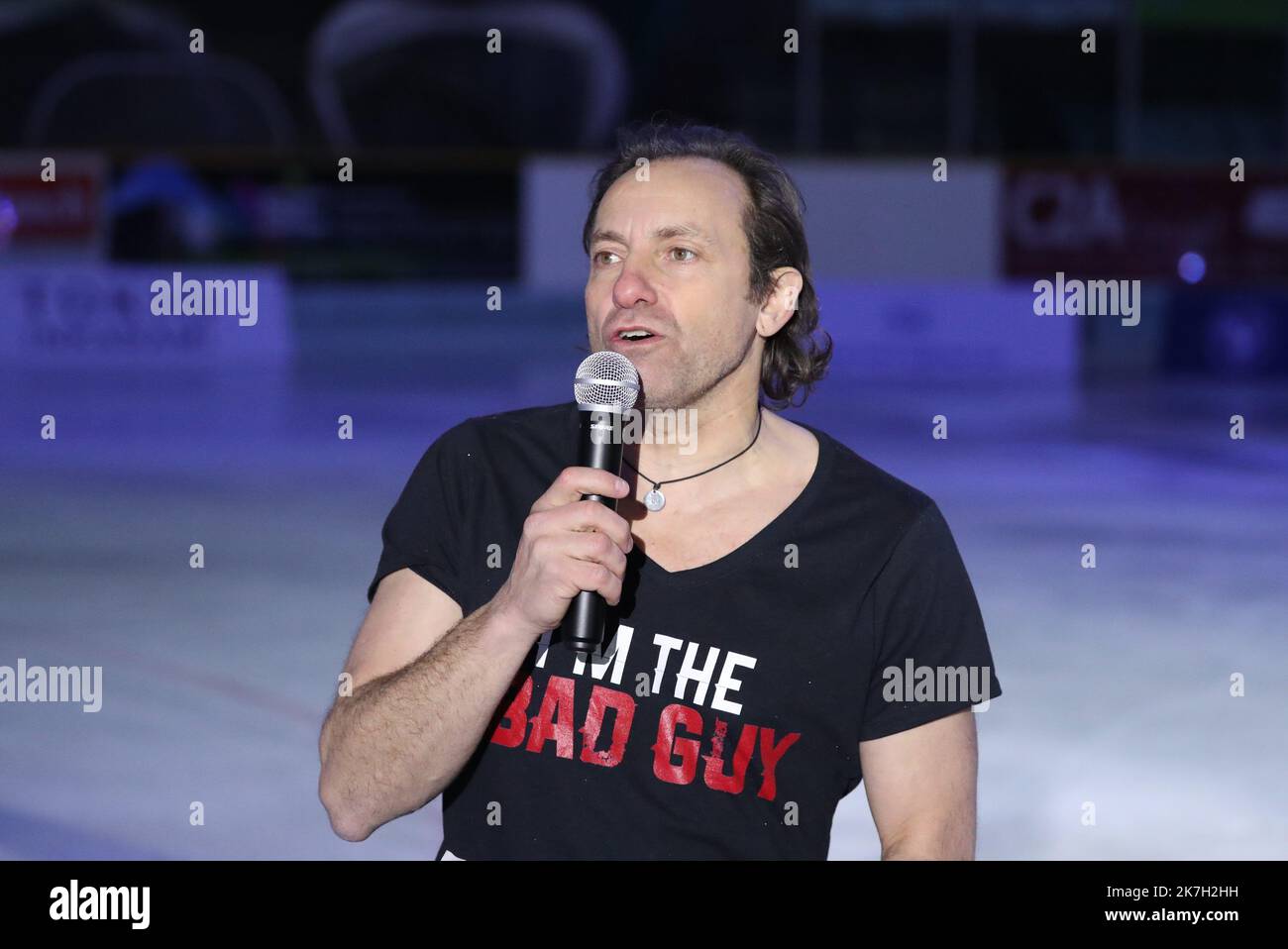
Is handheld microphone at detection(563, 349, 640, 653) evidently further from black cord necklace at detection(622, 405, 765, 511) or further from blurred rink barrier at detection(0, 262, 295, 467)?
blurred rink barrier at detection(0, 262, 295, 467)

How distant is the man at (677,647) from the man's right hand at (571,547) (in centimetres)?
3

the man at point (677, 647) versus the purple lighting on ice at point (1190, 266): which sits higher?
the purple lighting on ice at point (1190, 266)

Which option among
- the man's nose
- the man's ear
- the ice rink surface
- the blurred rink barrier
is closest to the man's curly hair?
the man's ear

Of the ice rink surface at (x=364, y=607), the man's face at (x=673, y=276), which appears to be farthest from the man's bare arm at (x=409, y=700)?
the ice rink surface at (x=364, y=607)

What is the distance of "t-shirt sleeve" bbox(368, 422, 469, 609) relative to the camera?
201cm

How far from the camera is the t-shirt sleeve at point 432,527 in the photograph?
79.2 inches

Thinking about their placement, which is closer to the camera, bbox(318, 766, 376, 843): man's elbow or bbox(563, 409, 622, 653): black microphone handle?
bbox(563, 409, 622, 653): black microphone handle

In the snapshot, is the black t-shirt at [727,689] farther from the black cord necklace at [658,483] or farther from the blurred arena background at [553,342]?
the blurred arena background at [553,342]

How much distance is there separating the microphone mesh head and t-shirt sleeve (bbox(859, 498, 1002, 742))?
15.1 inches

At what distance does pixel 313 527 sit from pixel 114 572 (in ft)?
3.25

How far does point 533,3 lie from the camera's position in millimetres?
16156

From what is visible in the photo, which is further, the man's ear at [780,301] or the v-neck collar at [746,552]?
the man's ear at [780,301]

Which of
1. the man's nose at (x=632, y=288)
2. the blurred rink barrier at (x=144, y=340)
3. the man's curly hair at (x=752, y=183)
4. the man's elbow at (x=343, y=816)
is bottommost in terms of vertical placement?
the man's elbow at (x=343, y=816)

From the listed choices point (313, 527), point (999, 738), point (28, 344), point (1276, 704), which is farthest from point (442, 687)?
point (28, 344)
